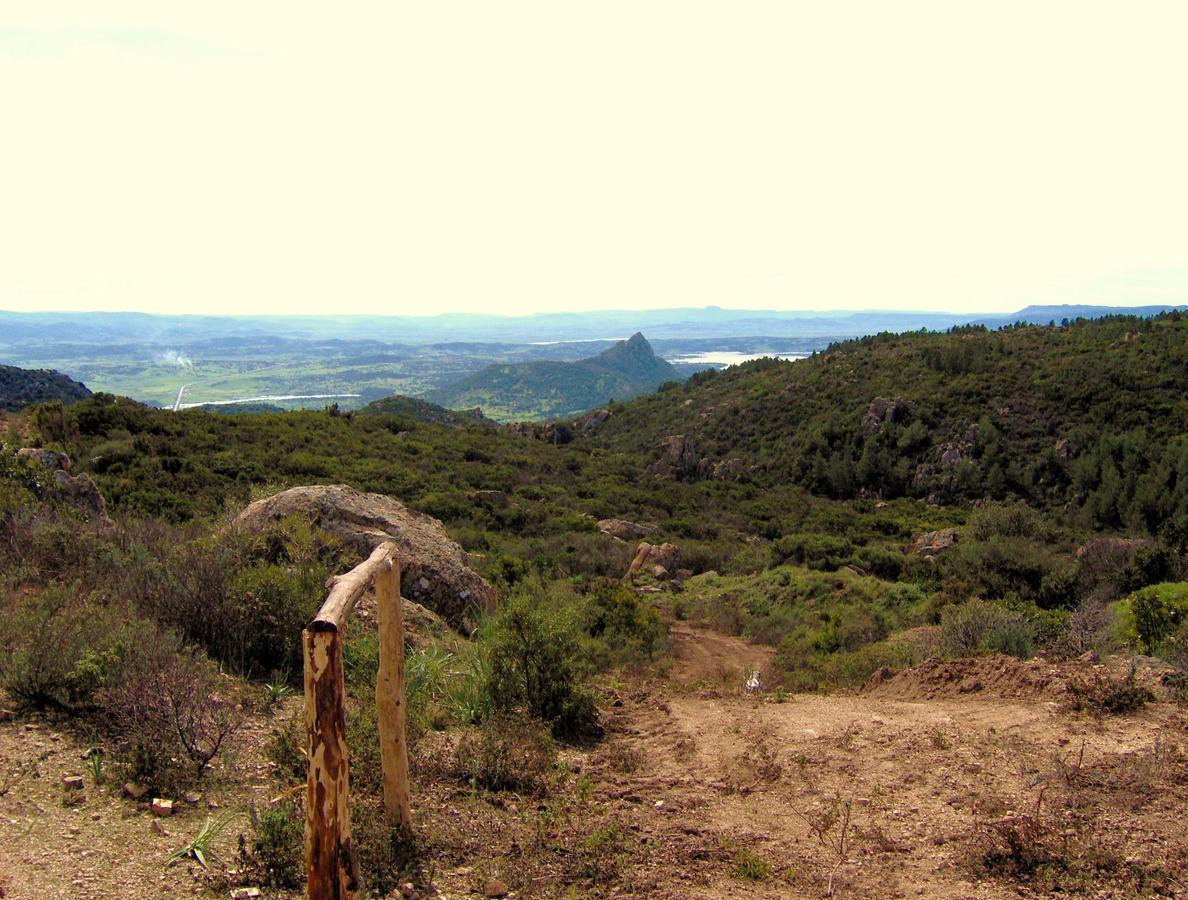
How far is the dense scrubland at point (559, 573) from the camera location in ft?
15.2

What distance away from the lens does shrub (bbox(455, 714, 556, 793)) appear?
4.86 meters

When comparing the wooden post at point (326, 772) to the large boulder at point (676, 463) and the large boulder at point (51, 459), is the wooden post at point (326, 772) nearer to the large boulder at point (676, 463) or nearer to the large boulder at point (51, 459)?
the large boulder at point (51, 459)

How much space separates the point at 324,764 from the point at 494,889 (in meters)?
1.47

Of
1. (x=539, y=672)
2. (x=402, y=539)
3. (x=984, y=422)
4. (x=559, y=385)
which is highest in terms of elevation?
(x=402, y=539)

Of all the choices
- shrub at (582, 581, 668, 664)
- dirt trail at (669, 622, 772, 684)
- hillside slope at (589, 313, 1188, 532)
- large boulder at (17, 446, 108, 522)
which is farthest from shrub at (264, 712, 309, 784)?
hillside slope at (589, 313, 1188, 532)

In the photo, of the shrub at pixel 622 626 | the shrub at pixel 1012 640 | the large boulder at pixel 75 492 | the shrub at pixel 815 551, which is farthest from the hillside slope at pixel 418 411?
the shrub at pixel 1012 640

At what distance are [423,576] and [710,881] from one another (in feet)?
20.0

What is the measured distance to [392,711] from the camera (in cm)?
386

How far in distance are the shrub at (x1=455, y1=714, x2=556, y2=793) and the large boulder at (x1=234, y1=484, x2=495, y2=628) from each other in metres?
3.74

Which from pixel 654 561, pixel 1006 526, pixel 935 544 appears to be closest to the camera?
pixel 654 561

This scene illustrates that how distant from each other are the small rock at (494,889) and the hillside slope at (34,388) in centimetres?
4379

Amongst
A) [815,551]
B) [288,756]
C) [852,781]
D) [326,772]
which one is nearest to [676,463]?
[815,551]

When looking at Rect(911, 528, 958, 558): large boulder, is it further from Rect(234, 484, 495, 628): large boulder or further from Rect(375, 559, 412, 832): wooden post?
Rect(375, 559, 412, 832): wooden post

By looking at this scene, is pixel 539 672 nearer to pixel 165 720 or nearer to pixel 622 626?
pixel 165 720
